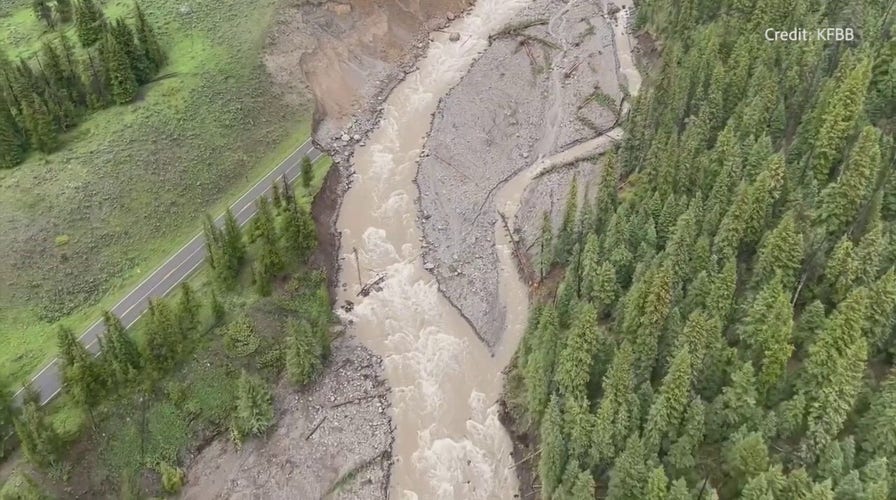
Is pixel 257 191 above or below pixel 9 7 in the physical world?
below

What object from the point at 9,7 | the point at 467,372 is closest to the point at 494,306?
the point at 467,372

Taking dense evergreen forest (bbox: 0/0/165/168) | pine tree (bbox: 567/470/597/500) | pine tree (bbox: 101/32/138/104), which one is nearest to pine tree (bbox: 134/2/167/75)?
dense evergreen forest (bbox: 0/0/165/168)

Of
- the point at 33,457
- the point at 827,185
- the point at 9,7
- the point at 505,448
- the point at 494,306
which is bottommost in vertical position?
the point at 505,448

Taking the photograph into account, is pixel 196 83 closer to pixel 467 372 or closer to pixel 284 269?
pixel 284 269

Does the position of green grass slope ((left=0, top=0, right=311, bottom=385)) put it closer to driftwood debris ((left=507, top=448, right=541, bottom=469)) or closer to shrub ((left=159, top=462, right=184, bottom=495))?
shrub ((left=159, top=462, right=184, bottom=495))

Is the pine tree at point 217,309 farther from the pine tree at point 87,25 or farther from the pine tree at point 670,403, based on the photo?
the pine tree at point 87,25

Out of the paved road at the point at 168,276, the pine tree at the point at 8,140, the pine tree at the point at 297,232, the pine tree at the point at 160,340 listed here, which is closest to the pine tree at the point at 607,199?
the pine tree at the point at 297,232

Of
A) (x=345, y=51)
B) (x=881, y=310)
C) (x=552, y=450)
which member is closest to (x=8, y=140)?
(x=345, y=51)
